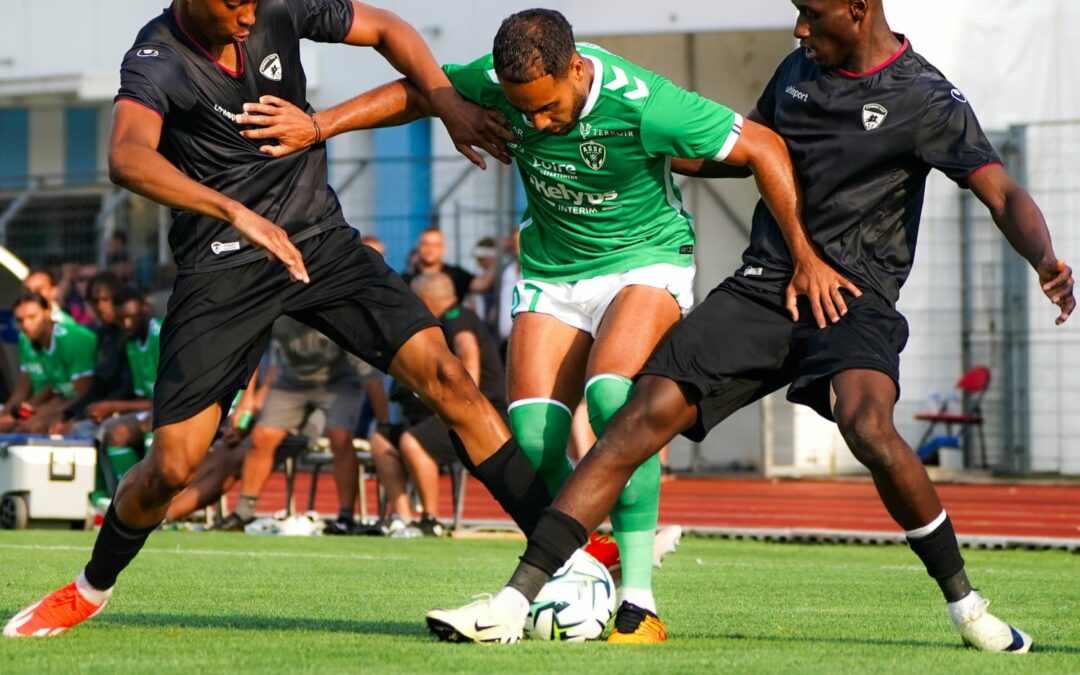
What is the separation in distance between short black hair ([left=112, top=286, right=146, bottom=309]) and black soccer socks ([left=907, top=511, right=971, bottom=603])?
10429 millimetres

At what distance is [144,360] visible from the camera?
15203 millimetres

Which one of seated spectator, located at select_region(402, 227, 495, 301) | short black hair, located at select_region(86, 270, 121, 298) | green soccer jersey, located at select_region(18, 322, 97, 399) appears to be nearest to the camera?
seated spectator, located at select_region(402, 227, 495, 301)

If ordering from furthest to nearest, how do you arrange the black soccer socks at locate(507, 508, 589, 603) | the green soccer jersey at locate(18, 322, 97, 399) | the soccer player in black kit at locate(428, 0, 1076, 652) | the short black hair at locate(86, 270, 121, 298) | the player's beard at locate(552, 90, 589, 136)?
1. the green soccer jersey at locate(18, 322, 97, 399)
2. the short black hair at locate(86, 270, 121, 298)
3. the player's beard at locate(552, 90, 589, 136)
4. the soccer player in black kit at locate(428, 0, 1076, 652)
5. the black soccer socks at locate(507, 508, 589, 603)

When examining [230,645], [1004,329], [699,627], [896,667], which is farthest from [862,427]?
[1004,329]

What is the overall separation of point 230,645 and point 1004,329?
1365cm

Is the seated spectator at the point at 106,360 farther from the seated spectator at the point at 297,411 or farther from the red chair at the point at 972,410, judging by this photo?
the red chair at the point at 972,410

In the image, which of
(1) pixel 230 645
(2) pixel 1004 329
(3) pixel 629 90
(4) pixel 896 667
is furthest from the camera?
(2) pixel 1004 329

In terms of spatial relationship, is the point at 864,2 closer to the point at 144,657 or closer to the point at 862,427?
the point at 862,427

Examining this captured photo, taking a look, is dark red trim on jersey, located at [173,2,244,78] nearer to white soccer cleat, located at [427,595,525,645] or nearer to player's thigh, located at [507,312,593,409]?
player's thigh, located at [507,312,593,409]

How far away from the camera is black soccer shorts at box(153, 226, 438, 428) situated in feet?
20.3

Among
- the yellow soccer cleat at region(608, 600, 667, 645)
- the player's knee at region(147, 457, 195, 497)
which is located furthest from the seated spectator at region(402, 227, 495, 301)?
the yellow soccer cleat at region(608, 600, 667, 645)

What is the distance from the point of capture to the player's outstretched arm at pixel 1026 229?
5.72 metres

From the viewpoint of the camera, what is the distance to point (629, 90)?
6.16m

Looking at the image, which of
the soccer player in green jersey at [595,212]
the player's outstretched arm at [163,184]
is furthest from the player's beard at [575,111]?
the player's outstretched arm at [163,184]
